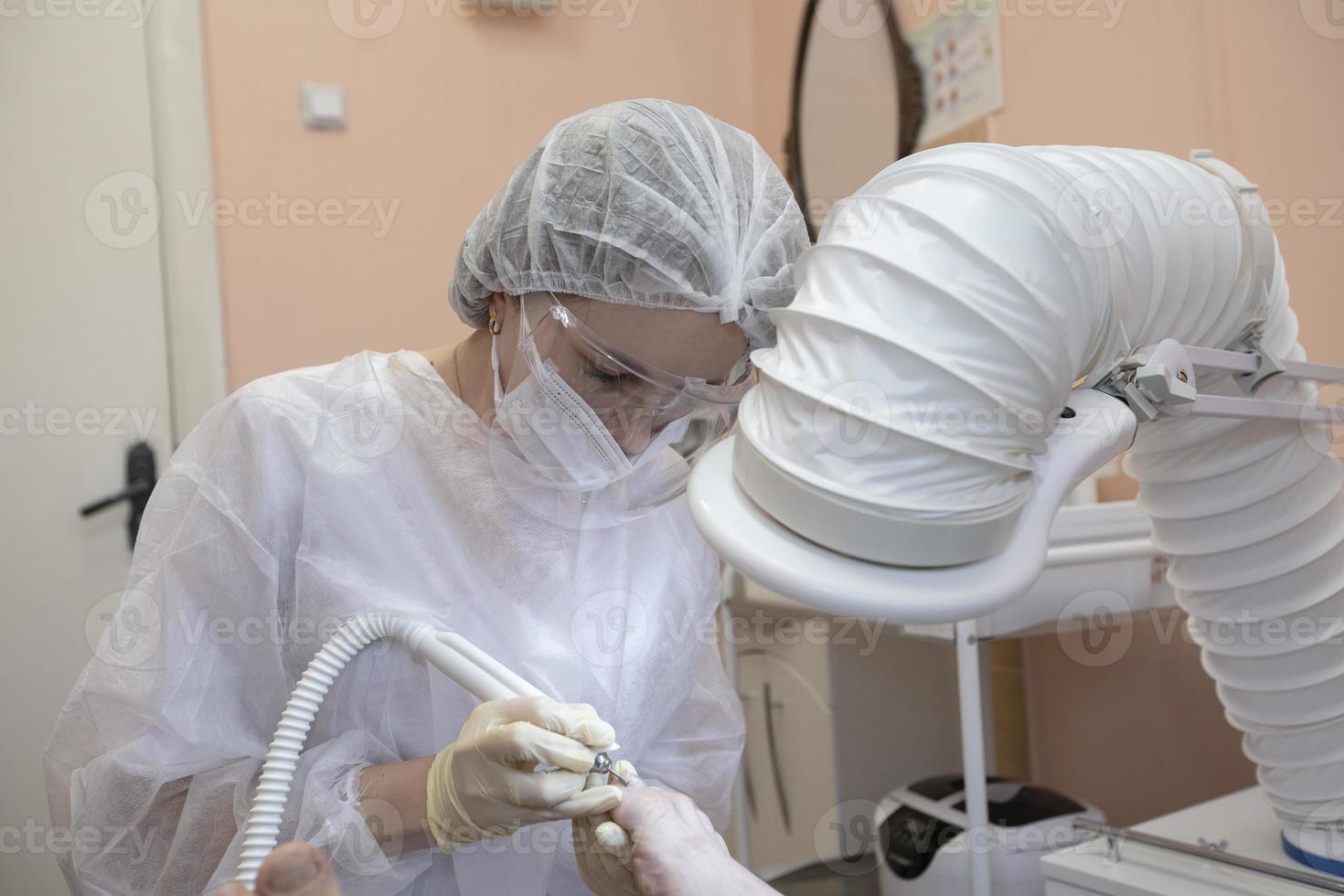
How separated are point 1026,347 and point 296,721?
621mm

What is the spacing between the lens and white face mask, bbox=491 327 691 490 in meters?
A: 0.95

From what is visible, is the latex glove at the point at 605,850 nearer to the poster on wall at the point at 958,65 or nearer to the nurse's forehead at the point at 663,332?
the nurse's forehead at the point at 663,332

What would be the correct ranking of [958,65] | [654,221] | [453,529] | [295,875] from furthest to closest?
[958,65] → [453,529] → [654,221] → [295,875]

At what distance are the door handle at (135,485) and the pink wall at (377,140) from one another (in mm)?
222

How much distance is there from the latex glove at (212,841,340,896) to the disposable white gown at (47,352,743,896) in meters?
0.30

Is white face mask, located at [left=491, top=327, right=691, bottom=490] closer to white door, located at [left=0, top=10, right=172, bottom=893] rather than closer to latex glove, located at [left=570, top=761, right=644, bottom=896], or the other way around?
latex glove, located at [left=570, top=761, right=644, bottom=896]

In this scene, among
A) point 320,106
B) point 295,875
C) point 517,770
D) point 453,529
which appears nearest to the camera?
point 295,875

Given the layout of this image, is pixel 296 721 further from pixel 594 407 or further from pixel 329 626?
pixel 594 407

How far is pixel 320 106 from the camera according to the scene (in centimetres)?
204

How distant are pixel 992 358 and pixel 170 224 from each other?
181 cm

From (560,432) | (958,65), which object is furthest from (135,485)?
(958,65)

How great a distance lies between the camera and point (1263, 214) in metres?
0.83

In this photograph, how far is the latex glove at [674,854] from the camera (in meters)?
0.69

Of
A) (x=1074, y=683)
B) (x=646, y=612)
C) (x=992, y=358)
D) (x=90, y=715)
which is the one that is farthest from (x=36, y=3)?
(x=1074, y=683)
